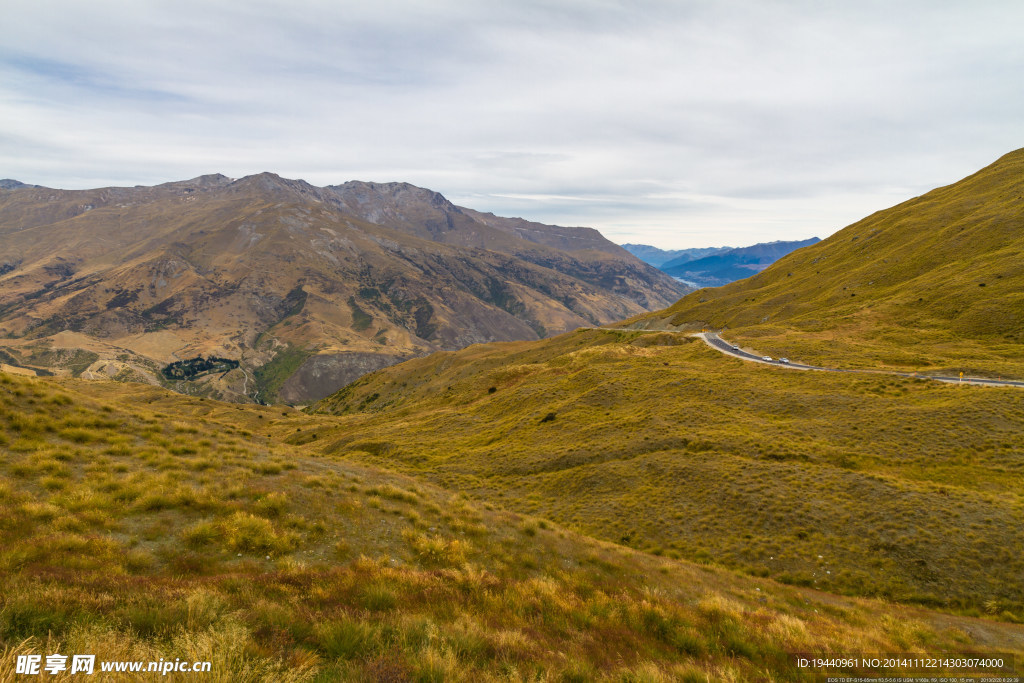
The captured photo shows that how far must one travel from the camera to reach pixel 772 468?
1006 inches

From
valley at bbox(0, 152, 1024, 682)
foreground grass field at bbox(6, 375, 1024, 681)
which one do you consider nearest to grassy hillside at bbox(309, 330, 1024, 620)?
valley at bbox(0, 152, 1024, 682)

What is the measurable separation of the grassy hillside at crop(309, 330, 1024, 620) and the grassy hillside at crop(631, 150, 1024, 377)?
748 inches

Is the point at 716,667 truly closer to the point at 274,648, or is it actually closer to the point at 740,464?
the point at 274,648

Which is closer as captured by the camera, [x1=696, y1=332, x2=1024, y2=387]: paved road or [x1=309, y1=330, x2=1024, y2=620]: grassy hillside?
[x1=309, y1=330, x2=1024, y2=620]: grassy hillside

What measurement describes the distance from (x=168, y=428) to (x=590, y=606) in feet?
66.9

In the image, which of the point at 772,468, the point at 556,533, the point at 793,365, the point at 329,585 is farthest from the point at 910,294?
the point at 329,585

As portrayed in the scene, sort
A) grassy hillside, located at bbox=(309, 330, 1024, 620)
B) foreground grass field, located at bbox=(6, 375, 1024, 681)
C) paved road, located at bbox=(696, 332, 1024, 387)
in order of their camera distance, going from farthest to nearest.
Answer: paved road, located at bbox=(696, 332, 1024, 387) → grassy hillside, located at bbox=(309, 330, 1024, 620) → foreground grass field, located at bbox=(6, 375, 1024, 681)

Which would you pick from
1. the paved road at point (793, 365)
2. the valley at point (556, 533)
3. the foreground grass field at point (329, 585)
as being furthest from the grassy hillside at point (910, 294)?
the foreground grass field at point (329, 585)

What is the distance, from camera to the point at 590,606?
9250 millimetres

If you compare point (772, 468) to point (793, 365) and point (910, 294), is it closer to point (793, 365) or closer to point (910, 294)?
point (793, 365)

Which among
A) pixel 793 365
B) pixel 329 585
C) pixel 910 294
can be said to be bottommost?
pixel 329 585

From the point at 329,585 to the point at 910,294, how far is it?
9845 centimetres

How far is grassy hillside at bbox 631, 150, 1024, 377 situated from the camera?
5181cm

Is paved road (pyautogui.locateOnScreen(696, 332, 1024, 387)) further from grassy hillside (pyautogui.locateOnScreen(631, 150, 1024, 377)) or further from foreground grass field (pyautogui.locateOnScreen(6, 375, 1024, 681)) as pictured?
foreground grass field (pyautogui.locateOnScreen(6, 375, 1024, 681))
